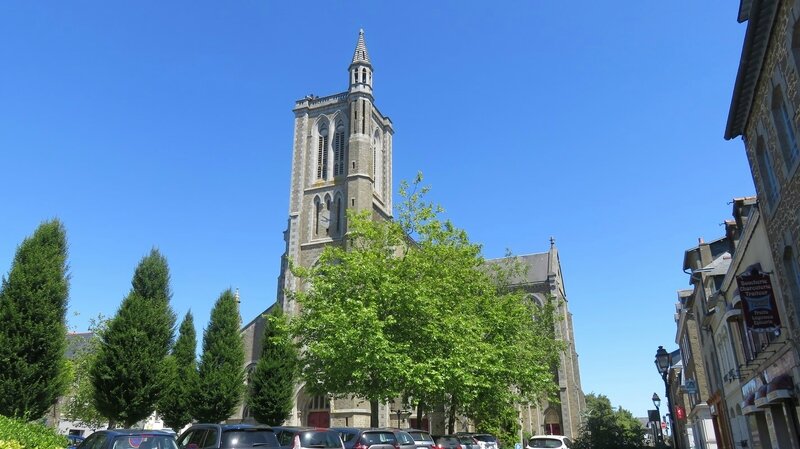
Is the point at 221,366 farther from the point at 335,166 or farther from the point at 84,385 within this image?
the point at 335,166

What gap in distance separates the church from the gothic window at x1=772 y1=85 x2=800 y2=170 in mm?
31543

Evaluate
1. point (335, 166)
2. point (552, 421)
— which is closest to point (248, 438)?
point (335, 166)

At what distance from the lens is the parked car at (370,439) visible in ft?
47.7

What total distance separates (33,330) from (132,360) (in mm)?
4531

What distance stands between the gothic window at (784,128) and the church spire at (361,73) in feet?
131

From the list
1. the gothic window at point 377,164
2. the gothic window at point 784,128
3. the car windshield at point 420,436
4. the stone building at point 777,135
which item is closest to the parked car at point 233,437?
the car windshield at point 420,436

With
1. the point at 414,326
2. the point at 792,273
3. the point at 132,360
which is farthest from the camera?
the point at 132,360

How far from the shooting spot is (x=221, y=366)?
29.7 metres

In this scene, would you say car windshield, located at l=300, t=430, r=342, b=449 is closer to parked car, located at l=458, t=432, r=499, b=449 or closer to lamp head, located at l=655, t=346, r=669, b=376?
lamp head, located at l=655, t=346, r=669, b=376

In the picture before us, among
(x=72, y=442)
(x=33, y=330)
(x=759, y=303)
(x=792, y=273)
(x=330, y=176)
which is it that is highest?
(x=330, y=176)

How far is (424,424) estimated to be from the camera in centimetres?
4266

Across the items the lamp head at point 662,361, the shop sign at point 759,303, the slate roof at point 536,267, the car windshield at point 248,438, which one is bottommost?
the car windshield at point 248,438

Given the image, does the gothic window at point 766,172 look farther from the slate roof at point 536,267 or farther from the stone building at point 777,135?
the slate roof at point 536,267

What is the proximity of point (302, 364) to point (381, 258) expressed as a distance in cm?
539
